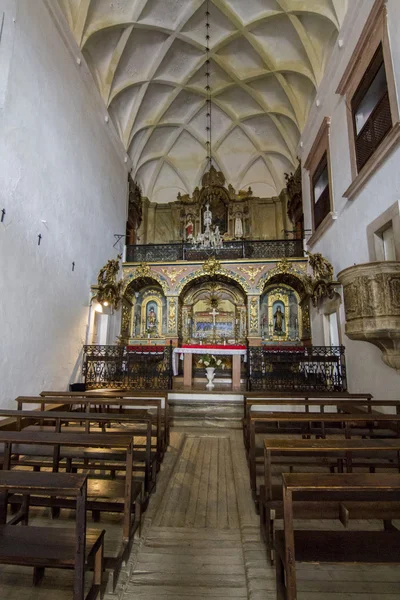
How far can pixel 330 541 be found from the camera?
5.97ft

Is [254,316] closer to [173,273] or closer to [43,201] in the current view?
[173,273]

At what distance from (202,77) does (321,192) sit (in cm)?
719

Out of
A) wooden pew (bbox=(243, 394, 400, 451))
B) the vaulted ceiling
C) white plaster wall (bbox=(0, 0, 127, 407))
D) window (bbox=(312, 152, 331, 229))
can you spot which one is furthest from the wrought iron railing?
wooden pew (bbox=(243, 394, 400, 451))

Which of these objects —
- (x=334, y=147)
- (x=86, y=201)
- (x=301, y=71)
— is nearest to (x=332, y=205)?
(x=334, y=147)

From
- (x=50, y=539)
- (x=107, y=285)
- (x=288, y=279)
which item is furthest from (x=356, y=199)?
(x=50, y=539)

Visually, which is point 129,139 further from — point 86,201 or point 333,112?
point 333,112

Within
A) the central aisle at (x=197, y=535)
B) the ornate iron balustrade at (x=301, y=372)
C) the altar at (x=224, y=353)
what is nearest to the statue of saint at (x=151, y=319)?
the altar at (x=224, y=353)

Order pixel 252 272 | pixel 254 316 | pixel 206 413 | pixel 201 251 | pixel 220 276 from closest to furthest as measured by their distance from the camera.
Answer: pixel 206 413 → pixel 254 316 → pixel 252 272 → pixel 220 276 → pixel 201 251

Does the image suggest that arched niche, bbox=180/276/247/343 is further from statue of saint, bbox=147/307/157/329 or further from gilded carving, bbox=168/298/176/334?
statue of saint, bbox=147/307/157/329

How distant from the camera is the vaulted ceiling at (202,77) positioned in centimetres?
949

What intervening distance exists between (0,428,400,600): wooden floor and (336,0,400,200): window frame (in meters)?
5.91

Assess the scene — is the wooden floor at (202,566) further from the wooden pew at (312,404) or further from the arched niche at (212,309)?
the arched niche at (212,309)

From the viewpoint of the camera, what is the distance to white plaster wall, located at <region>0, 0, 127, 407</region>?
558 cm

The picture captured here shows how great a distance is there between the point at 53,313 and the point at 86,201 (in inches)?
151
